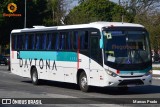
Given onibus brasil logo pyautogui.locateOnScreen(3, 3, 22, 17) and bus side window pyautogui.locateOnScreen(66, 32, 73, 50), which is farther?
onibus brasil logo pyautogui.locateOnScreen(3, 3, 22, 17)

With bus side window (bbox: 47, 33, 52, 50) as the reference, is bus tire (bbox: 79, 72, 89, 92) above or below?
below

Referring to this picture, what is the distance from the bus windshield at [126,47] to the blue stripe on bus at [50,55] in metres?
2.41

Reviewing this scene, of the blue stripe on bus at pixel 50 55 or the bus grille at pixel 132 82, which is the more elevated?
the blue stripe on bus at pixel 50 55

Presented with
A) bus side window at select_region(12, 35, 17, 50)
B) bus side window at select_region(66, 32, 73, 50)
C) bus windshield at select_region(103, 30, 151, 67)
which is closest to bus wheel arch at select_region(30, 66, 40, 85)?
bus side window at select_region(12, 35, 17, 50)

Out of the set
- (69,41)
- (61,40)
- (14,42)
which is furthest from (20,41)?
(69,41)

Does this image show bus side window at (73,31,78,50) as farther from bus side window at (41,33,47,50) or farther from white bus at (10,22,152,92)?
bus side window at (41,33,47,50)

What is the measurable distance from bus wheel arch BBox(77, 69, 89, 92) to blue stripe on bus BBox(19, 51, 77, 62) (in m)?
0.68

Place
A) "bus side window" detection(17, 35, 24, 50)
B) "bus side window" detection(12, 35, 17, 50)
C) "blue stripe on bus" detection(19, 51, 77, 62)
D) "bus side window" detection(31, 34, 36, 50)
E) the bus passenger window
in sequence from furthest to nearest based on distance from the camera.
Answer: "bus side window" detection(12, 35, 17, 50), "bus side window" detection(17, 35, 24, 50), "bus side window" detection(31, 34, 36, 50), the bus passenger window, "blue stripe on bus" detection(19, 51, 77, 62)

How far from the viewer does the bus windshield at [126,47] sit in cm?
1930

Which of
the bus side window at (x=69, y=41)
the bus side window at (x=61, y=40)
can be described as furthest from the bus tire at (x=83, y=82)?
the bus side window at (x=61, y=40)

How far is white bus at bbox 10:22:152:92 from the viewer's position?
758 inches

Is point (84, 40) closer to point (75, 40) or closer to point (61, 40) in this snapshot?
point (75, 40)

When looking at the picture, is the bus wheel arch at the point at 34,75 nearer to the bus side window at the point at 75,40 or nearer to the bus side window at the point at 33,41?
the bus side window at the point at 33,41

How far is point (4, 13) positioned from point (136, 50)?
51454mm
